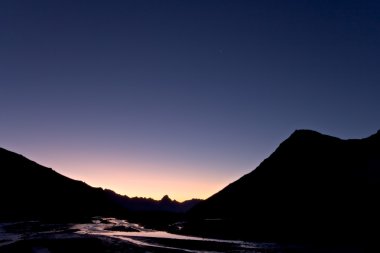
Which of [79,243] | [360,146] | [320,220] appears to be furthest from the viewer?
[360,146]

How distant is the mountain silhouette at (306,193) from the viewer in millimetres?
20438

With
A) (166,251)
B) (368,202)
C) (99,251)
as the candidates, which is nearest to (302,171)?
(368,202)

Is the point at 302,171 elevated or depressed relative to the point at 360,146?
depressed

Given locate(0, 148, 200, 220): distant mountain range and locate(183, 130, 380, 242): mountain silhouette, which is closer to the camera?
locate(183, 130, 380, 242): mountain silhouette

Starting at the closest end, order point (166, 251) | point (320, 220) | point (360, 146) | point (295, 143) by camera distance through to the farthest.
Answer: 1. point (166, 251)
2. point (320, 220)
3. point (360, 146)
4. point (295, 143)

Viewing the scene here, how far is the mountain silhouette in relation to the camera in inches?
805

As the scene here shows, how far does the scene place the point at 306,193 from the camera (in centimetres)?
3002

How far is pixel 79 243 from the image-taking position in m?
8.33

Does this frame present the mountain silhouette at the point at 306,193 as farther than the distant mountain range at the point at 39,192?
No

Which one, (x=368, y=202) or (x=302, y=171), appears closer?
(x=368, y=202)

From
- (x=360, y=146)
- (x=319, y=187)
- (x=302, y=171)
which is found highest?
(x=360, y=146)

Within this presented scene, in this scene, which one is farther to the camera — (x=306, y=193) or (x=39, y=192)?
(x=39, y=192)

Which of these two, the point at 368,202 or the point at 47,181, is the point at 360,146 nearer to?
the point at 368,202

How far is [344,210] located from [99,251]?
889 inches
